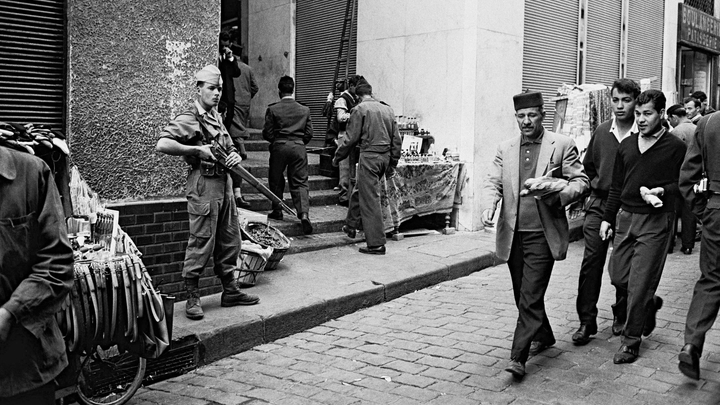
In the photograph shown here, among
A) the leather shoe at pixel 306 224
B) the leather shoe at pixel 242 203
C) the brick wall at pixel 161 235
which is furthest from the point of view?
the leather shoe at pixel 242 203

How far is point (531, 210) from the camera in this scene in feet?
17.7

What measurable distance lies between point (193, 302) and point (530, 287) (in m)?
2.71

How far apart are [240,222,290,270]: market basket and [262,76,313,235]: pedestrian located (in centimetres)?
150

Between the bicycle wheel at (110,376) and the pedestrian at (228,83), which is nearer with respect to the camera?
the bicycle wheel at (110,376)

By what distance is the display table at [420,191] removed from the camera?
9.97 meters

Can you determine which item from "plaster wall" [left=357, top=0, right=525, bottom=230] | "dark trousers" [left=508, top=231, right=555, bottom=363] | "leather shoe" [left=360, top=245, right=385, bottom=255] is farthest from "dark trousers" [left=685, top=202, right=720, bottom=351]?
"plaster wall" [left=357, top=0, right=525, bottom=230]

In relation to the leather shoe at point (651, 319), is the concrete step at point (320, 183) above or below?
above

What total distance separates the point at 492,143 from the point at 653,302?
19.1 feet

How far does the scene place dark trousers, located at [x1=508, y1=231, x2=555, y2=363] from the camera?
17.0 feet

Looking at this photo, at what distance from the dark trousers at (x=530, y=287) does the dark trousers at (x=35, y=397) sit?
3268 millimetres

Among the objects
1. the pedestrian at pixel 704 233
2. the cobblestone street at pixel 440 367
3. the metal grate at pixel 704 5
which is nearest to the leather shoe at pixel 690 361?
the pedestrian at pixel 704 233

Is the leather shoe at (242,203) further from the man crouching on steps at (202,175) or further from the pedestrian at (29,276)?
the pedestrian at (29,276)

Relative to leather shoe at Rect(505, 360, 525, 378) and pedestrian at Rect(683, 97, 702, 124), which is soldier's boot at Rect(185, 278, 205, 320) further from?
pedestrian at Rect(683, 97, 702, 124)

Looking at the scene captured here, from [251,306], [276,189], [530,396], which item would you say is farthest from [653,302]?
[276,189]
